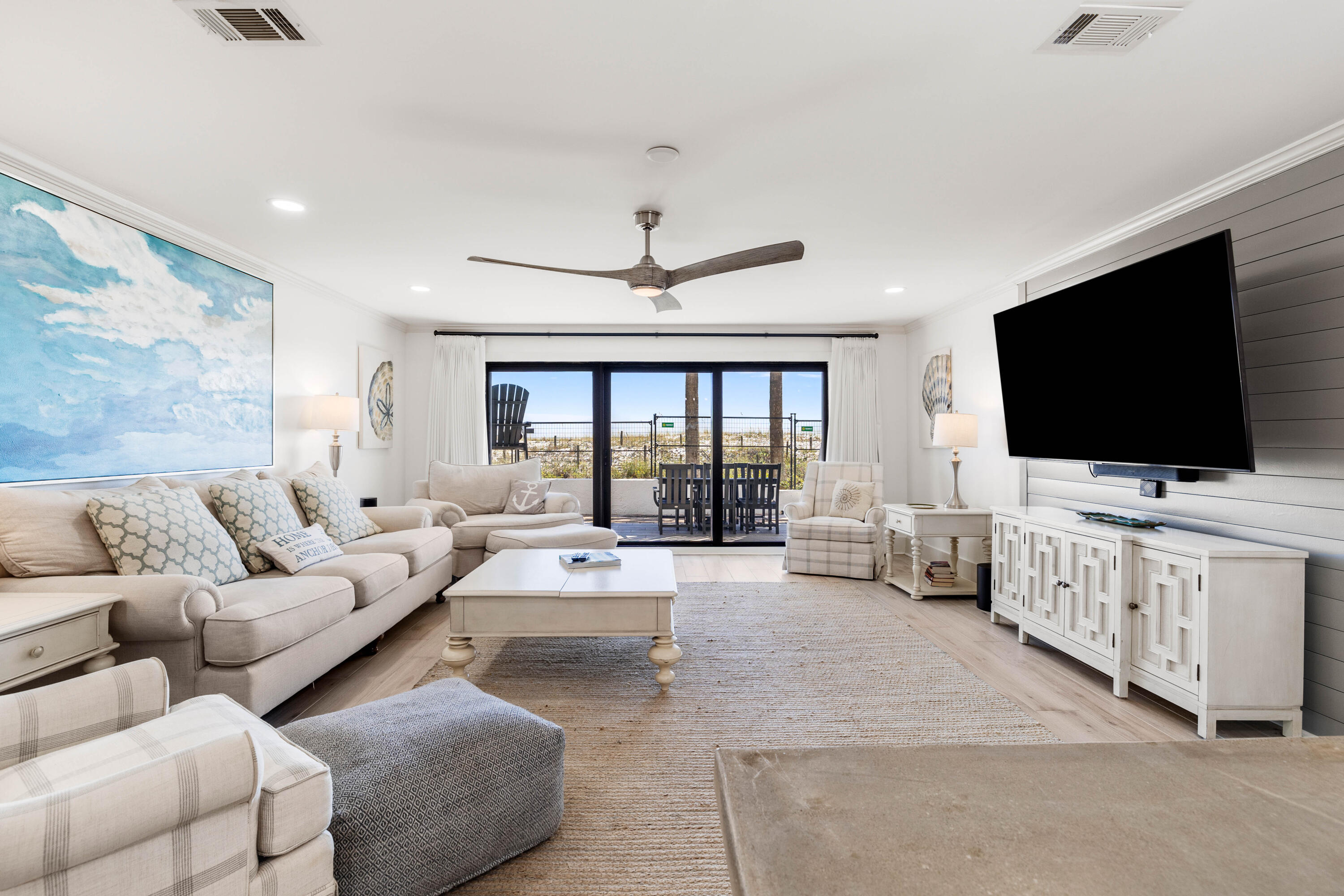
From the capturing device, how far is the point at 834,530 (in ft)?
17.1

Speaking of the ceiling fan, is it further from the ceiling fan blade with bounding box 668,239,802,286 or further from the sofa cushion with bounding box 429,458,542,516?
the sofa cushion with bounding box 429,458,542,516

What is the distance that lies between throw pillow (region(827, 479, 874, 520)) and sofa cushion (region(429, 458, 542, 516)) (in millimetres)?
2617

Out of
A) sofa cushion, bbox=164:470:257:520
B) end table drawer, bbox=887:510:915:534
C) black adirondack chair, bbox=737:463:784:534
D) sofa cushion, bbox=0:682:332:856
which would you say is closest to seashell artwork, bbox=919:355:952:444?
end table drawer, bbox=887:510:915:534

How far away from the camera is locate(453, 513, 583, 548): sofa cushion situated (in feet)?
15.4

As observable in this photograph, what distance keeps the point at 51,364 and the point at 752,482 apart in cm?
508

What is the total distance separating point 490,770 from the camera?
1.71 metres

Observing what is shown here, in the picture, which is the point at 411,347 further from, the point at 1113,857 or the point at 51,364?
the point at 1113,857

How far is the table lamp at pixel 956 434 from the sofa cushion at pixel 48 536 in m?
4.85

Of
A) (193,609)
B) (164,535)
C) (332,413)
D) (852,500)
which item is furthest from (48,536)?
(852,500)

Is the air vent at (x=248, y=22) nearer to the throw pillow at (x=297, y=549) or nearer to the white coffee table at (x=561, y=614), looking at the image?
the white coffee table at (x=561, y=614)

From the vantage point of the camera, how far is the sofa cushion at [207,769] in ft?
3.69

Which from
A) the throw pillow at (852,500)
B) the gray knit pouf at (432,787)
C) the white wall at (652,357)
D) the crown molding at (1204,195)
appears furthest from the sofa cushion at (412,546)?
the crown molding at (1204,195)

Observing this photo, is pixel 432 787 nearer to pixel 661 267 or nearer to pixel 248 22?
pixel 248 22

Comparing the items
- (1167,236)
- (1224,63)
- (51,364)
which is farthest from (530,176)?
(1167,236)
